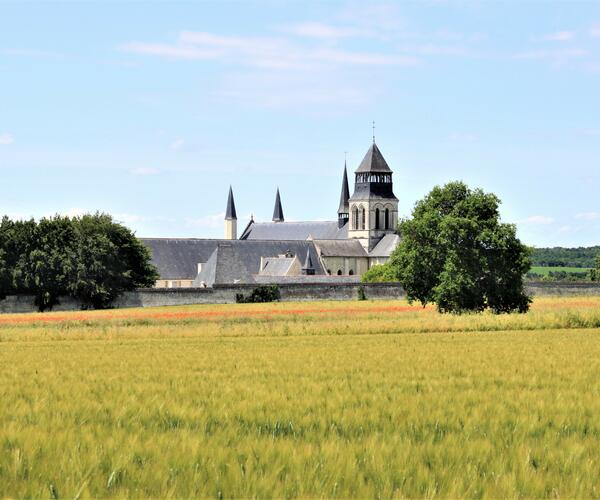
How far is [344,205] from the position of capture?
18512cm

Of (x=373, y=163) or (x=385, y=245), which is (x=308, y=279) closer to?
(x=385, y=245)

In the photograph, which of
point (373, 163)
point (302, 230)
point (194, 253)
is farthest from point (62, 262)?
point (302, 230)

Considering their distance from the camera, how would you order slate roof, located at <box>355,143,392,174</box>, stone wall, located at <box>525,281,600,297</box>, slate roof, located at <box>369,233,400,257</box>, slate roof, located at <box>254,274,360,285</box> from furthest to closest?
slate roof, located at <box>355,143,392,174</box>
slate roof, located at <box>369,233,400,257</box>
slate roof, located at <box>254,274,360,285</box>
stone wall, located at <box>525,281,600,297</box>

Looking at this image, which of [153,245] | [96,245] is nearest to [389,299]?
[96,245]

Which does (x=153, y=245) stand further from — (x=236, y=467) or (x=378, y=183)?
(x=236, y=467)

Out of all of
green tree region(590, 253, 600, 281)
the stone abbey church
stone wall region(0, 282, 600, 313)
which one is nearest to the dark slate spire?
the stone abbey church

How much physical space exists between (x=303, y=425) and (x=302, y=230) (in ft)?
551

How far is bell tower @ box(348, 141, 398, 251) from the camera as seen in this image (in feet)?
521

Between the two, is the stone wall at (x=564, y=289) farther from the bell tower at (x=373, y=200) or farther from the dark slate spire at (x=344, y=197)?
the dark slate spire at (x=344, y=197)

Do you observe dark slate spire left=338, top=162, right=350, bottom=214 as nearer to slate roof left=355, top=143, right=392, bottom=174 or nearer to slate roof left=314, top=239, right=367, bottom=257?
slate roof left=355, top=143, right=392, bottom=174

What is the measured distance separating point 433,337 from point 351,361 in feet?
44.8

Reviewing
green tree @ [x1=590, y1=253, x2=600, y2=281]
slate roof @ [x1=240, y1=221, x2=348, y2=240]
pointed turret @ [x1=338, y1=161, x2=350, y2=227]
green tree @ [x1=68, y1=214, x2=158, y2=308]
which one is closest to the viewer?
green tree @ [x1=68, y1=214, x2=158, y2=308]

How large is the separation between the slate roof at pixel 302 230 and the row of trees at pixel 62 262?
293ft

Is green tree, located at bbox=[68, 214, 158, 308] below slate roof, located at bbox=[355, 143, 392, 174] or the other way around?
below
